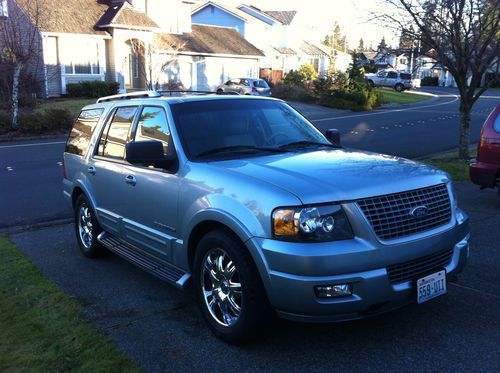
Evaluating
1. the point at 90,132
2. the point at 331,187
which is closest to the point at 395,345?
the point at 331,187

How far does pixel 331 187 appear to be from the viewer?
339 centimetres

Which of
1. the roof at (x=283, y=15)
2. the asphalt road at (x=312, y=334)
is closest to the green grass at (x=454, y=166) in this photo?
the asphalt road at (x=312, y=334)

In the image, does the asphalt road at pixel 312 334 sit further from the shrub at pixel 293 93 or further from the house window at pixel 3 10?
the shrub at pixel 293 93

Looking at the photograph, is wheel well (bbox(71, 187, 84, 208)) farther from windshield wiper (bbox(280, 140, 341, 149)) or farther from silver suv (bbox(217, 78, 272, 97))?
silver suv (bbox(217, 78, 272, 97))

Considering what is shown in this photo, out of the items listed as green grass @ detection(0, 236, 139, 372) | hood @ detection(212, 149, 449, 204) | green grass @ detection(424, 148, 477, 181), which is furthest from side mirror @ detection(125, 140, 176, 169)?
green grass @ detection(424, 148, 477, 181)

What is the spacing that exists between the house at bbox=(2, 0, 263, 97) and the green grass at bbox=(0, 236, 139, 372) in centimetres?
2226

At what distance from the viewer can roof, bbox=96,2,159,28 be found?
30.9 meters

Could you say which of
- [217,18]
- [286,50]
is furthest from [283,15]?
[217,18]

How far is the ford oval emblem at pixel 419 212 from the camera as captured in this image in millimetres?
3527

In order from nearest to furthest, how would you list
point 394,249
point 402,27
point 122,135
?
point 394,249 → point 122,135 → point 402,27

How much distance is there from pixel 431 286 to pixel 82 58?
3054cm

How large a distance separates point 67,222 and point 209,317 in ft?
14.1

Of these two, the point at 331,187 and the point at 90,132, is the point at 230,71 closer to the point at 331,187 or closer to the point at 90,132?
the point at 90,132

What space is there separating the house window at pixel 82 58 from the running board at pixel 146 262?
2703 centimetres
